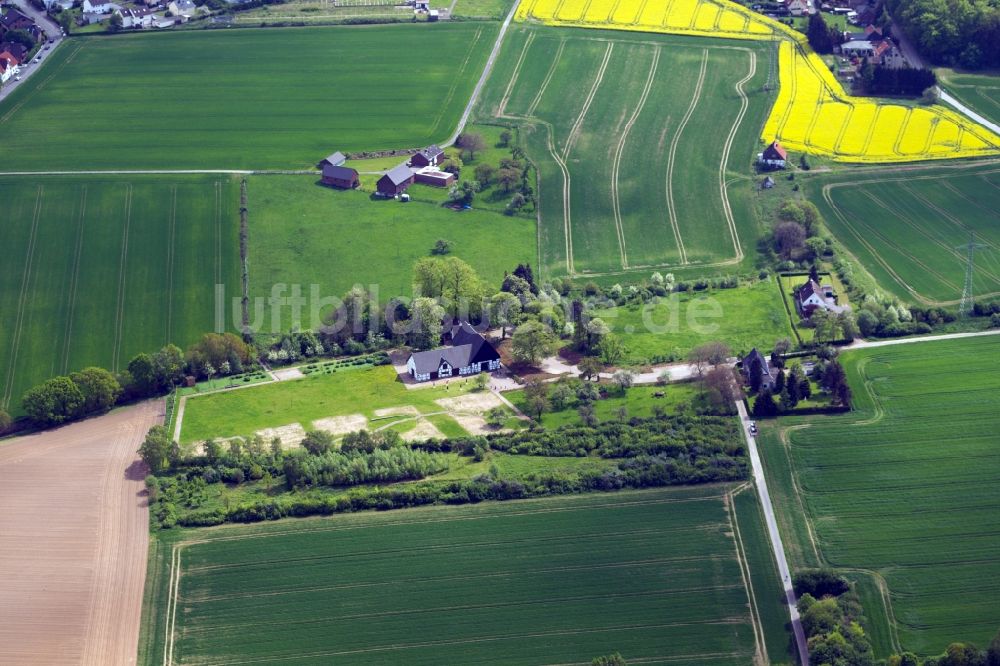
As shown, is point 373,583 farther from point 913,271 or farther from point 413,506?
point 913,271

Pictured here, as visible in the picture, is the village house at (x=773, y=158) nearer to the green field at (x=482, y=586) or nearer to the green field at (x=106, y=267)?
the green field at (x=106, y=267)

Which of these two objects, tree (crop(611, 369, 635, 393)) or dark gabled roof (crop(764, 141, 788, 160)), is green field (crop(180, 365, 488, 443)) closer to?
tree (crop(611, 369, 635, 393))

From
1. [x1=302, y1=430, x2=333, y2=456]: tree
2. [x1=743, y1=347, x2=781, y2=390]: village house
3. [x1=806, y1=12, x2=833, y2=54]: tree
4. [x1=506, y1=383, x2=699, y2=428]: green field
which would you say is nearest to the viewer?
[x1=302, y1=430, x2=333, y2=456]: tree

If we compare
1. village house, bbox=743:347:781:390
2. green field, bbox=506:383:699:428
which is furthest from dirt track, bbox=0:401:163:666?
village house, bbox=743:347:781:390

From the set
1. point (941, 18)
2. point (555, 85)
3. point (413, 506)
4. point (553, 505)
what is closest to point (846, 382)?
point (553, 505)

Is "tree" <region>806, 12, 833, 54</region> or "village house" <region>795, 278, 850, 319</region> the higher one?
"tree" <region>806, 12, 833, 54</region>

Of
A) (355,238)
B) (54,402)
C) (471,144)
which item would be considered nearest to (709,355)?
(355,238)
